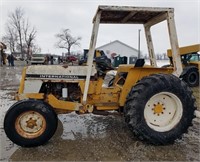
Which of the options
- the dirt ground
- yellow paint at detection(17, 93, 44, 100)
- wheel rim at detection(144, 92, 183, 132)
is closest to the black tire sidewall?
the dirt ground

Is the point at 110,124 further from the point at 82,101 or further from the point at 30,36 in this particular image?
the point at 30,36

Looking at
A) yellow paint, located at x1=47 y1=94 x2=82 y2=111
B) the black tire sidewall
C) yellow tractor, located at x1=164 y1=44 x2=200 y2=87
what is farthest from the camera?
the black tire sidewall

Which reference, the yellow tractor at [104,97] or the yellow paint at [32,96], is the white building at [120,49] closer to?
the yellow tractor at [104,97]

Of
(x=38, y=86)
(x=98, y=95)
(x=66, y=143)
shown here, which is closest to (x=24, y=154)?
(x=66, y=143)

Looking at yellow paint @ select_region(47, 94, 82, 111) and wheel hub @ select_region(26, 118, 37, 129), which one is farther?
yellow paint @ select_region(47, 94, 82, 111)

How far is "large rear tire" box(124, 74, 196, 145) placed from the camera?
12.9 feet

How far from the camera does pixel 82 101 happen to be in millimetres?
4227

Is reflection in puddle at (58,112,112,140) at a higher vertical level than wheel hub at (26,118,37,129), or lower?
lower

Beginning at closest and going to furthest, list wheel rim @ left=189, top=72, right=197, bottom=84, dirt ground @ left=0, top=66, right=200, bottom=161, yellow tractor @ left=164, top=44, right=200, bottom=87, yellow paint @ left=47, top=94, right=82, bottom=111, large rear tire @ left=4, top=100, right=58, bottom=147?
dirt ground @ left=0, top=66, right=200, bottom=161 → large rear tire @ left=4, top=100, right=58, bottom=147 → yellow paint @ left=47, top=94, right=82, bottom=111 → yellow tractor @ left=164, top=44, right=200, bottom=87 → wheel rim @ left=189, top=72, right=197, bottom=84

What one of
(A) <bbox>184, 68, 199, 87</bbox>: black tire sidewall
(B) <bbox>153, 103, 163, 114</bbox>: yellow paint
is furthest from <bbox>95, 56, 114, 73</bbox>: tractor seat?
(A) <bbox>184, 68, 199, 87</bbox>: black tire sidewall

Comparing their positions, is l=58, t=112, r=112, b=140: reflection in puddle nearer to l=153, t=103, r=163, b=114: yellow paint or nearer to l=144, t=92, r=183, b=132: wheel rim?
l=144, t=92, r=183, b=132: wheel rim

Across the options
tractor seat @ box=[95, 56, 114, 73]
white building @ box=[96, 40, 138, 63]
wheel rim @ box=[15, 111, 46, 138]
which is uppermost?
white building @ box=[96, 40, 138, 63]

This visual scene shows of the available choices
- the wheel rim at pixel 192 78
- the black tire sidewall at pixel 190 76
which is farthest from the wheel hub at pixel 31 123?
the wheel rim at pixel 192 78

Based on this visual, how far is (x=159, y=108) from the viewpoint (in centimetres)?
424
